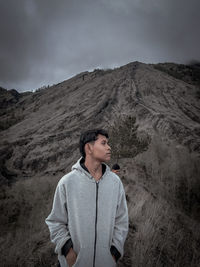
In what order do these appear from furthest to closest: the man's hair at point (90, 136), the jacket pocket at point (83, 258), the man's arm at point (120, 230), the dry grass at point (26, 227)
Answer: the dry grass at point (26, 227), the man's hair at point (90, 136), the man's arm at point (120, 230), the jacket pocket at point (83, 258)

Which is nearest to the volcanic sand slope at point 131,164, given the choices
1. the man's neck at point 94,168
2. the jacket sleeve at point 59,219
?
the jacket sleeve at point 59,219

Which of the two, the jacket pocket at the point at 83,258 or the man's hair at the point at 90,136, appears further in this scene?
the man's hair at the point at 90,136

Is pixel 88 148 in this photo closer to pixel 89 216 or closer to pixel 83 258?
pixel 89 216

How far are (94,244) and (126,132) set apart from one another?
756 centimetres

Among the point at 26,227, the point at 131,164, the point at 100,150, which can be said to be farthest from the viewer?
the point at 131,164

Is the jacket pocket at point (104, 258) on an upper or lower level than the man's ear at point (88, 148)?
lower

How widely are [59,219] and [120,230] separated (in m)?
0.58

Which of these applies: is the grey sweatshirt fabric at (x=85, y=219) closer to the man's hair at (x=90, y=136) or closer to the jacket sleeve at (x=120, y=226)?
the jacket sleeve at (x=120, y=226)

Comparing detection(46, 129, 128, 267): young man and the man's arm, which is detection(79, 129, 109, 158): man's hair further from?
the man's arm

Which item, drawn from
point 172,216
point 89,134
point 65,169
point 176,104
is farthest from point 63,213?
point 176,104

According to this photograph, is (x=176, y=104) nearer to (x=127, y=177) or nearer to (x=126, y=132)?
(x=126, y=132)

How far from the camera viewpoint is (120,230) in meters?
1.46

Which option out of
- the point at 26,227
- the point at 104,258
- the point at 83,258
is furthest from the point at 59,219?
the point at 26,227

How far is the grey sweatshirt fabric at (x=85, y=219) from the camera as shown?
1.32 m
